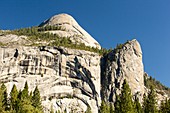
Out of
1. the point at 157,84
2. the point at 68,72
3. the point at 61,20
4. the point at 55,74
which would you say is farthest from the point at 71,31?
the point at 55,74

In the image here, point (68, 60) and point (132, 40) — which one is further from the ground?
point (132, 40)

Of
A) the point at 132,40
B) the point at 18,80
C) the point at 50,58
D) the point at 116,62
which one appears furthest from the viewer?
the point at 132,40

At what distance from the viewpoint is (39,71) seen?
116 meters

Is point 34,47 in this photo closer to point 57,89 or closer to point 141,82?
point 57,89

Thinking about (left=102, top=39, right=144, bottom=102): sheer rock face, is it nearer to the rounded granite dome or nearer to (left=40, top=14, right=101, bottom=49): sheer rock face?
(left=40, top=14, right=101, bottom=49): sheer rock face

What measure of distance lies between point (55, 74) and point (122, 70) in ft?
92.0

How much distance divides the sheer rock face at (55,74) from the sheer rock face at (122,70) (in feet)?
15.5

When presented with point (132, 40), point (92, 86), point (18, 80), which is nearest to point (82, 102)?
point (92, 86)

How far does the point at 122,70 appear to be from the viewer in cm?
12719

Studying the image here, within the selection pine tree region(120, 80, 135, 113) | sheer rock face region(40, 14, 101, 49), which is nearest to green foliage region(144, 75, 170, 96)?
sheer rock face region(40, 14, 101, 49)

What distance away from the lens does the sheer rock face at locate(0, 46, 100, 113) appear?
4454 inches

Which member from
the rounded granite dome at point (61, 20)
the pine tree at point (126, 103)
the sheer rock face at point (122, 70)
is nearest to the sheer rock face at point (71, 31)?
the rounded granite dome at point (61, 20)

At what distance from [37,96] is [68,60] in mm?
31267

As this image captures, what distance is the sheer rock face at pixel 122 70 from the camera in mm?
123000
